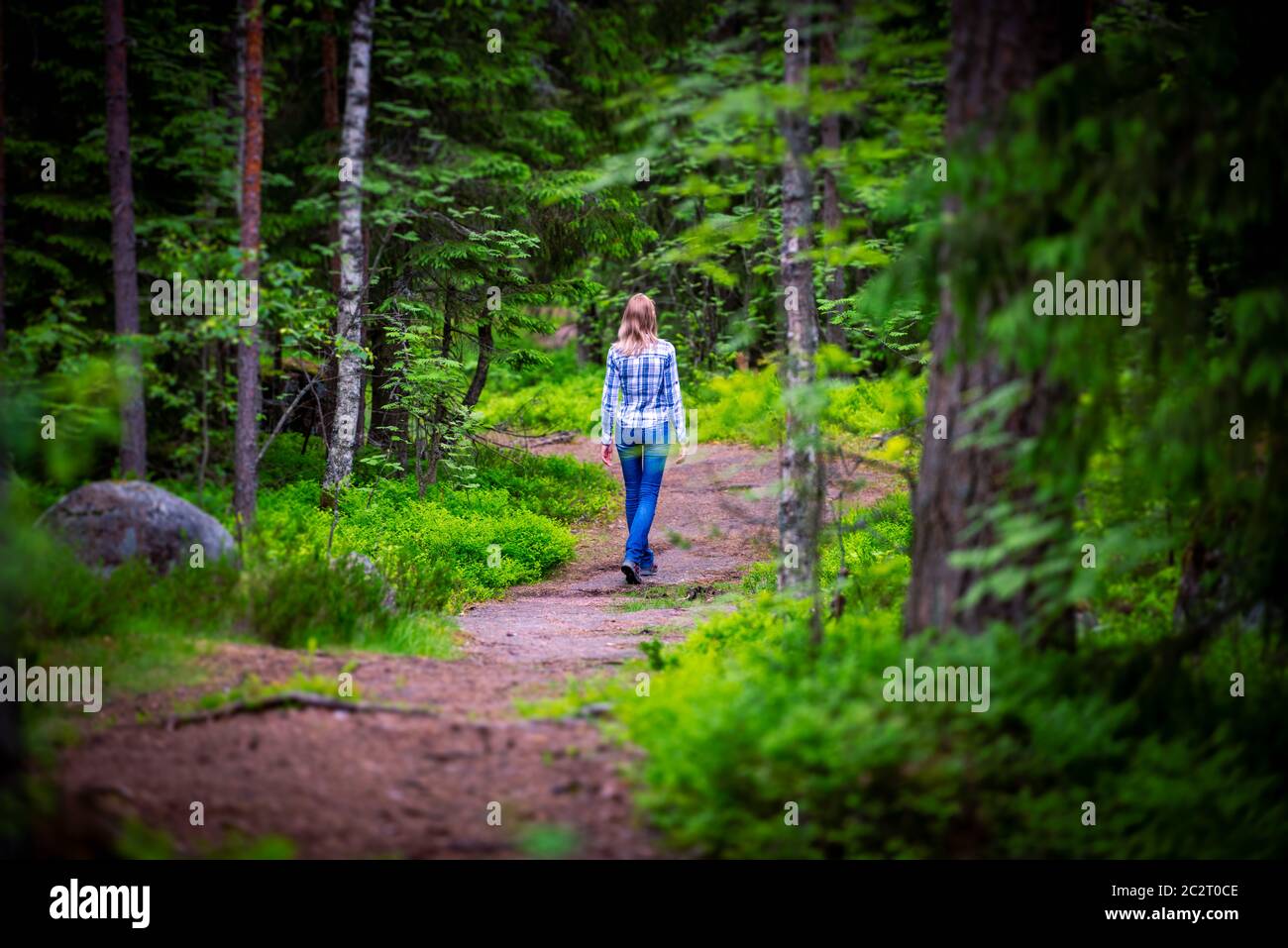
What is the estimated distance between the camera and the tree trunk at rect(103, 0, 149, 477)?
30.8 feet

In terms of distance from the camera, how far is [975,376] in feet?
16.9

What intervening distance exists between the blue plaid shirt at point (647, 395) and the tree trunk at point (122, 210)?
4.51 metres

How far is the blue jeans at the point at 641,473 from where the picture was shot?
1078 cm

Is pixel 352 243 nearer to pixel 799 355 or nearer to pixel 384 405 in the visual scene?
pixel 384 405

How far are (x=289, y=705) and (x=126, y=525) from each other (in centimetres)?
244

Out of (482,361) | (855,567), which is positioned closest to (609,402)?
(855,567)

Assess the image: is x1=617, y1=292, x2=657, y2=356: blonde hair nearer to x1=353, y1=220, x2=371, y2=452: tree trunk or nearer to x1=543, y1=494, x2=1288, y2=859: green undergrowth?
x1=353, y1=220, x2=371, y2=452: tree trunk

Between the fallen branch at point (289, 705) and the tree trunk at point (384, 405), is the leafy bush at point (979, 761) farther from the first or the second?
the tree trunk at point (384, 405)

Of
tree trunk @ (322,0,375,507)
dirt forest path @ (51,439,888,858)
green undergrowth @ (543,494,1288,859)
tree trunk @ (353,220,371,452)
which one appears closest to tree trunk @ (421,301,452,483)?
tree trunk @ (353,220,371,452)

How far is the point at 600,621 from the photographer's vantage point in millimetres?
9383

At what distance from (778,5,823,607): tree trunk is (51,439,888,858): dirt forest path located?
1.90ft

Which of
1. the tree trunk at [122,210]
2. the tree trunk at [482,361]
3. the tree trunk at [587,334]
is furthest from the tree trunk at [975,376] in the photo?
the tree trunk at [587,334]

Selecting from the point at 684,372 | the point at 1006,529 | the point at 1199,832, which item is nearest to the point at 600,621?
the point at 1006,529
